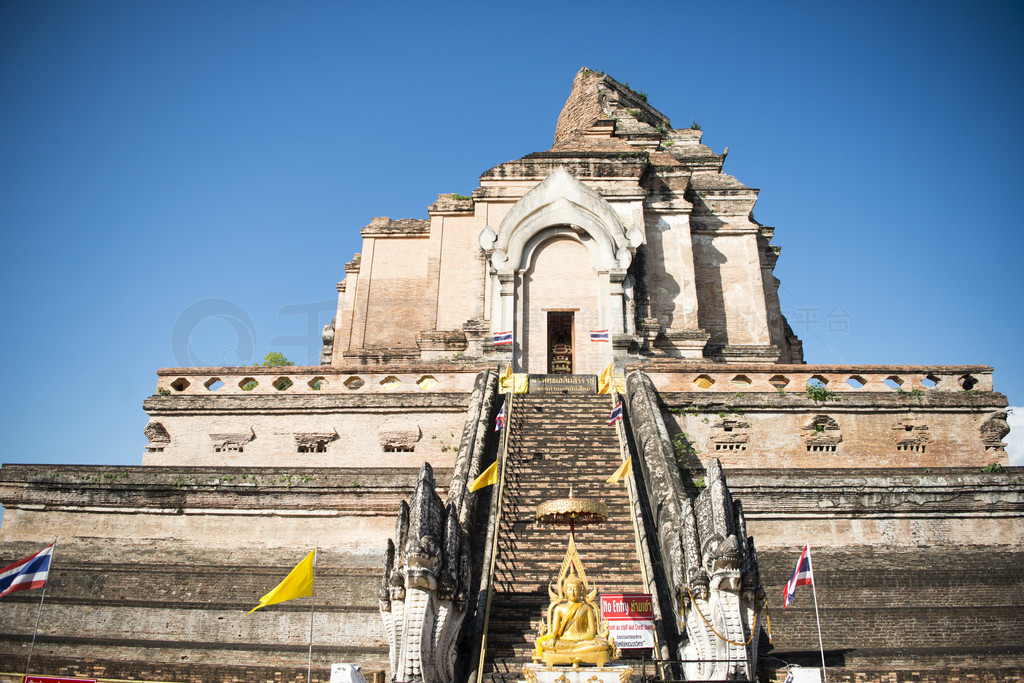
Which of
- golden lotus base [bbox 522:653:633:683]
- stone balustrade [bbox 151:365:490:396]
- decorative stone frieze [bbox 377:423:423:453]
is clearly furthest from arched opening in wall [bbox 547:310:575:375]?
golden lotus base [bbox 522:653:633:683]

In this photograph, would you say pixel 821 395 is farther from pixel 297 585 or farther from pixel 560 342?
pixel 297 585

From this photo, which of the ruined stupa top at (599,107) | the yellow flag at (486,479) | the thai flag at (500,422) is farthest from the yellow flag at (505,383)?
the ruined stupa top at (599,107)

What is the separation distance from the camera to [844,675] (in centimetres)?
1045

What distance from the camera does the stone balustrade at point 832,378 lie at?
16.6 metres

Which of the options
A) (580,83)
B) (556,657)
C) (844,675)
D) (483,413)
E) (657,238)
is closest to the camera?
(556,657)

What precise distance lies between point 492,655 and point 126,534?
25.9 ft

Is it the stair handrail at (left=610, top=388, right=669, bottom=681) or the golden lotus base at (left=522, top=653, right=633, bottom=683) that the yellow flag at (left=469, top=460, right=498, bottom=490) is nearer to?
the stair handrail at (left=610, top=388, right=669, bottom=681)

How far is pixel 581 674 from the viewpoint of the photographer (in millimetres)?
8359

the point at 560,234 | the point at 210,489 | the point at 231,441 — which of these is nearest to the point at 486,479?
the point at 210,489

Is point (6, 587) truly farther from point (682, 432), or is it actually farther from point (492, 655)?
point (682, 432)

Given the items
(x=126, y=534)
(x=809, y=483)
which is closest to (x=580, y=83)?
(x=809, y=483)

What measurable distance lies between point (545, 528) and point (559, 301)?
1014cm

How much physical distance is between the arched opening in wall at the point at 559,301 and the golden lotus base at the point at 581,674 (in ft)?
39.3

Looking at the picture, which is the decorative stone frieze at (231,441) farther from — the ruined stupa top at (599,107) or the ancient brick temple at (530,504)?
the ruined stupa top at (599,107)
